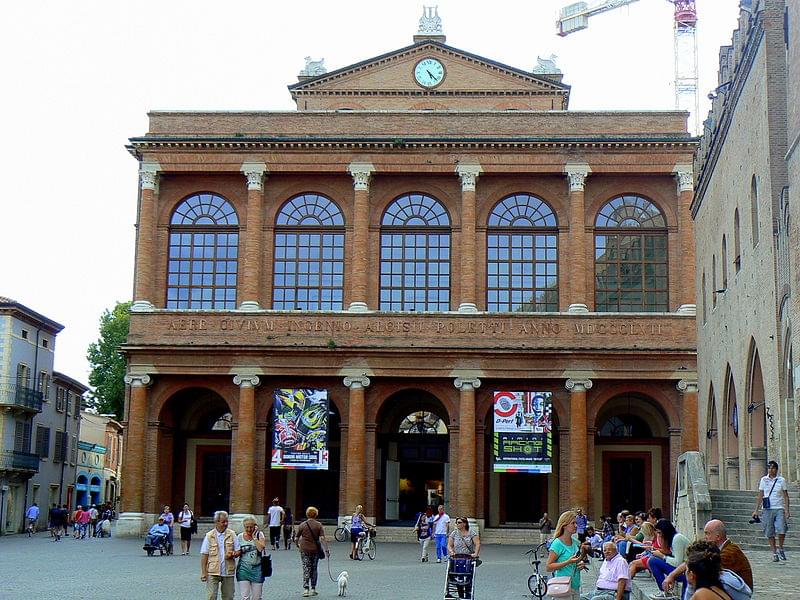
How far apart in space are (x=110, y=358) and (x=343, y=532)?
34.8 meters

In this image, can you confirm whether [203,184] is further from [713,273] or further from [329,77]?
[713,273]

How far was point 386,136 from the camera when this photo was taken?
40.9 meters

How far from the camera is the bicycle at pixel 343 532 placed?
3797 centimetres

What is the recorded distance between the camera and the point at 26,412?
55.0 m

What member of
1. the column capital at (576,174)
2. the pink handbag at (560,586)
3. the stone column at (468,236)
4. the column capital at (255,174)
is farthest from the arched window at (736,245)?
the pink handbag at (560,586)

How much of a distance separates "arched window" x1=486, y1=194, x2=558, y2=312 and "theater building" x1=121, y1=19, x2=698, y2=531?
78 millimetres

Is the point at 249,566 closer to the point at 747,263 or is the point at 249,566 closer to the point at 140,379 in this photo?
the point at 747,263

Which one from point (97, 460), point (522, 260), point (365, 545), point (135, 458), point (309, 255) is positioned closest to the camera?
point (365, 545)

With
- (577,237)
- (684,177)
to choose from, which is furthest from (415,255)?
(684,177)

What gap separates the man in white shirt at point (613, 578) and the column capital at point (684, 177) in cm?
2804

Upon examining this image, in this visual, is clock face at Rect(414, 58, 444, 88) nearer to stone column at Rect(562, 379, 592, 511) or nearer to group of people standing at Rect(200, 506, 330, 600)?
stone column at Rect(562, 379, 592, 511)

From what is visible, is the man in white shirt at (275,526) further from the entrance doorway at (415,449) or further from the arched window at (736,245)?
the arched window at (736,245)

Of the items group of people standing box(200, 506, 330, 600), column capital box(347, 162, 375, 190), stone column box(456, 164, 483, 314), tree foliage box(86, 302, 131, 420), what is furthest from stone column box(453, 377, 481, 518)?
tree foliage box(86, 302, 131, 420)

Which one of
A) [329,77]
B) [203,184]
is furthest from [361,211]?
[329,77]
